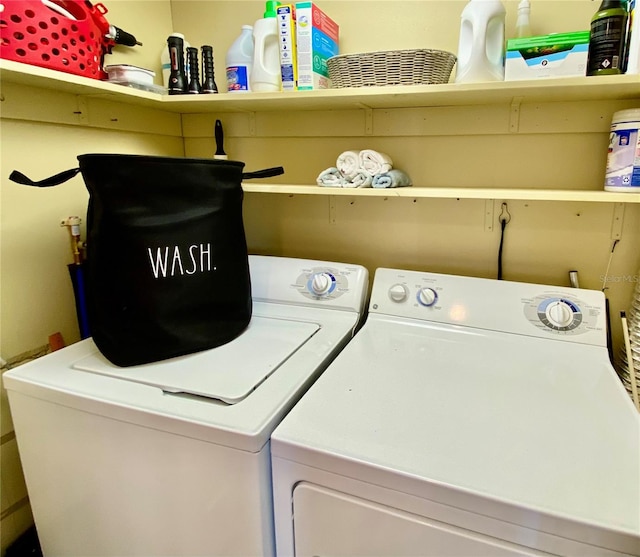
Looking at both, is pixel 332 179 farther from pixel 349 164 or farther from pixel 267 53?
pixel 267 53

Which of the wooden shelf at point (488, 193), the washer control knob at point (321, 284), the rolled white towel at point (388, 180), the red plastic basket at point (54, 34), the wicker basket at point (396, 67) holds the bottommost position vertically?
the washer control knob at point (321, 284)

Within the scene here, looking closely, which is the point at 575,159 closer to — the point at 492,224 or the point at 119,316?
the point at 492,224

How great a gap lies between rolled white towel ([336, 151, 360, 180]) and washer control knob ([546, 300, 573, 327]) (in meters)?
0.69

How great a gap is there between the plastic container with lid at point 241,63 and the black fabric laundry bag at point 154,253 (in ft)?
1.26

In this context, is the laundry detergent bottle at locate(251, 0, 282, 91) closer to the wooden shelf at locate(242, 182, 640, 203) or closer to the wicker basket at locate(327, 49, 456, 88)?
the wicker basket at locate(327, 49, 456, 88)

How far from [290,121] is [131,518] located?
1.32 meters

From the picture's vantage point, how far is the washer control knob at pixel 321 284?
1.43 metres

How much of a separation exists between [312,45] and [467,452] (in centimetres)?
116

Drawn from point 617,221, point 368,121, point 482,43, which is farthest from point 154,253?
point 617,221

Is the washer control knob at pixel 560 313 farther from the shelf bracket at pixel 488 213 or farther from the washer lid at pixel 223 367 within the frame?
the washer lid at pixel 223 367

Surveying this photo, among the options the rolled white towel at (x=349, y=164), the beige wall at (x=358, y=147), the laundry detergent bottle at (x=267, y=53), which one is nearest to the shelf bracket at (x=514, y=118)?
the beige wall at (x=358, y=147)

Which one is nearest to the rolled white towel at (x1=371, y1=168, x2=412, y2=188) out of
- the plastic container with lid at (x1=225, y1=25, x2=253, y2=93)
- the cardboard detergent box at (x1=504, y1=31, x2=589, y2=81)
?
the cardboard detergent box at (x1=504, y1=31, x2=589, y2=81)

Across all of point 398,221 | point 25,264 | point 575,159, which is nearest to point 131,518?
point 25,264

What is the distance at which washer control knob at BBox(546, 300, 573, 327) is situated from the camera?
3.98 ft
